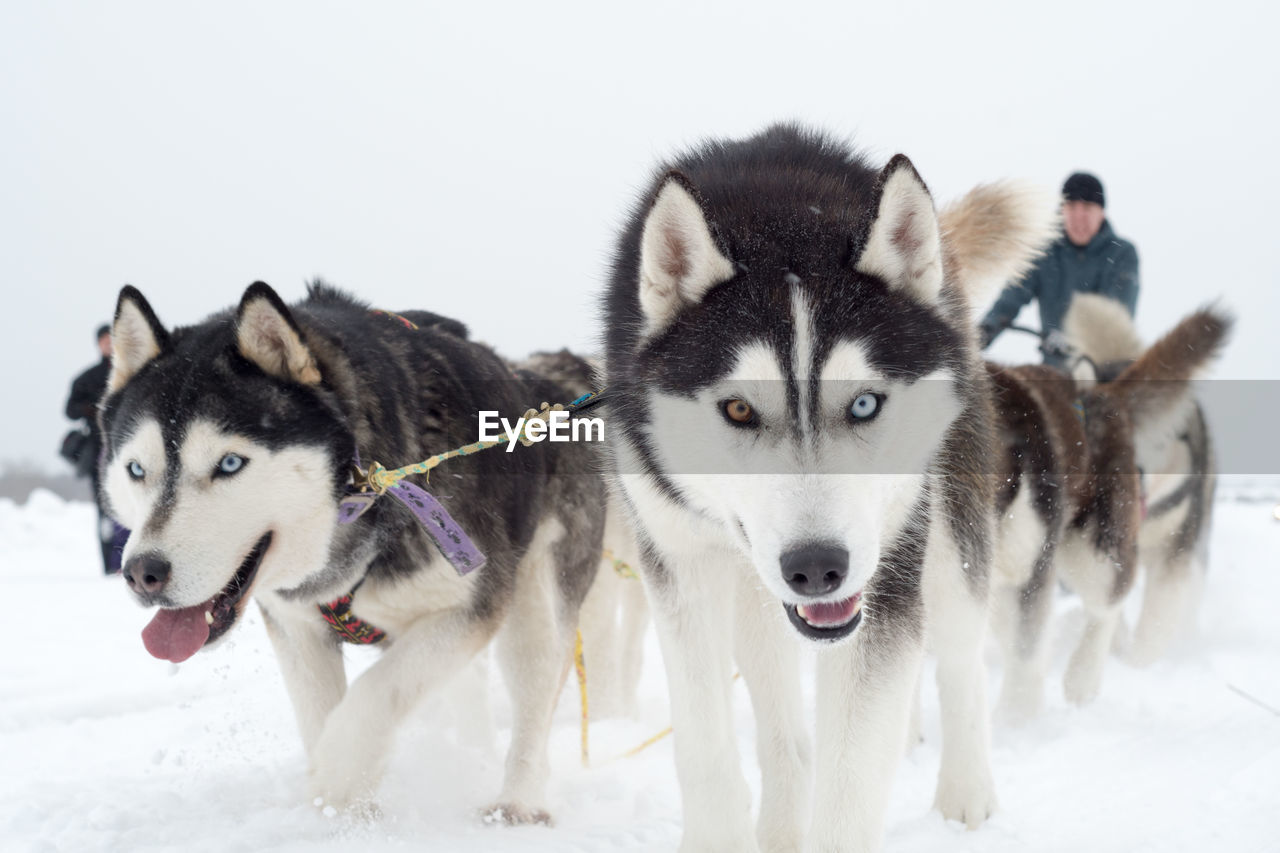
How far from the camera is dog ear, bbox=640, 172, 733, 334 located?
7.03 ft

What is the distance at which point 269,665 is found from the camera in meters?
5.57

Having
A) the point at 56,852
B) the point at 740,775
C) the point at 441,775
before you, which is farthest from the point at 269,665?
the point at 740,775

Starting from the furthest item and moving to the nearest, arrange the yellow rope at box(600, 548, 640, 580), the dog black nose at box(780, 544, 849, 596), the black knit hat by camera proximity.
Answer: the black knit hat → the yellow rope at box(600, 548, 640, 580) → the dog black nose at box(780, 544, 849, 596)

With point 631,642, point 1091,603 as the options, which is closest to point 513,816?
point 631,642

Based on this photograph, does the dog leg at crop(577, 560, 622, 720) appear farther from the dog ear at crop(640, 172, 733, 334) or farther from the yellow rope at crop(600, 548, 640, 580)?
the dog ear at crop(640, 172, 733, 334)

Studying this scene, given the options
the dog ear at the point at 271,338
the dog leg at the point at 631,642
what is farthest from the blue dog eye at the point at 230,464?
the dog leg at the point at 631,642

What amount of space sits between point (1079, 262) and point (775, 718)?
4.72 metres

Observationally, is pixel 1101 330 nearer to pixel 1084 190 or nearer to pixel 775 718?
pixel 1084 190

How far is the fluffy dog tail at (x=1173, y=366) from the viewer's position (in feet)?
16.8

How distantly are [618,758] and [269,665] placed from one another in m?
2.56

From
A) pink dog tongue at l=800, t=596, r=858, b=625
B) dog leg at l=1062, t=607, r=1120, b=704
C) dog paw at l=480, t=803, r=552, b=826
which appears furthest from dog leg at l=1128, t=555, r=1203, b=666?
pink dog tongue at l=800, t=596, r=858, b=625

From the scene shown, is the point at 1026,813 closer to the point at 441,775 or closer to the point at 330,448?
the point at 441,775

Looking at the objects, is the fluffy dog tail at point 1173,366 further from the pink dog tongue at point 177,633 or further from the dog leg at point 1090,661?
the pink dog tongue at point 177,633

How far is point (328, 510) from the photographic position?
2.80 m
